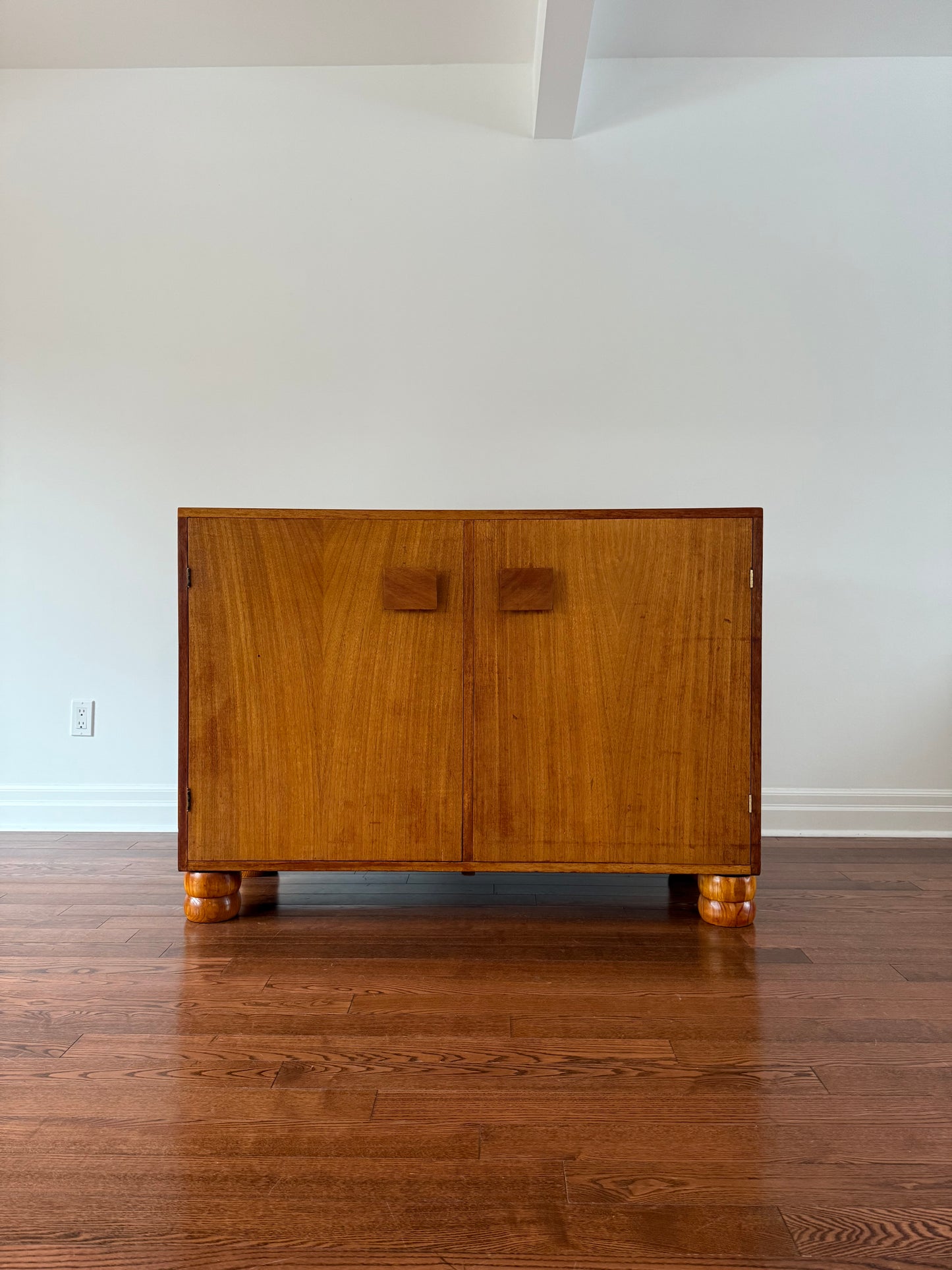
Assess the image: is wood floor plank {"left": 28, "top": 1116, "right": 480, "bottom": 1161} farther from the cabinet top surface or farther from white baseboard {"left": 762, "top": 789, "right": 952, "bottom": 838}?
white baseboard {"left": 762, "top": 789, "right": 952, "bottom": 838}

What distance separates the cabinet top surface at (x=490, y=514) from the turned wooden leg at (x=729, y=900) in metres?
0.70

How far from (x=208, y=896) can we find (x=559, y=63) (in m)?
2.17

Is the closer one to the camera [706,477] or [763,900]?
[763,900]

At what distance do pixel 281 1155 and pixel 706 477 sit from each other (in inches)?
77.4

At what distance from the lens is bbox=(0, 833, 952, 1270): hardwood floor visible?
73 centimetres

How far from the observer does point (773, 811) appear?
227cm

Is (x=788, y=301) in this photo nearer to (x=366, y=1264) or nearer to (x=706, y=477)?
(x=706, y=477)

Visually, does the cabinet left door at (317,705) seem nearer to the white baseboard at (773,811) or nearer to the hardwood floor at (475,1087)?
the hardwood floor at (475,1087)

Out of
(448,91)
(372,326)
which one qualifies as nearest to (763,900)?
(372,326)

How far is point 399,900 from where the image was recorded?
67.0 inches

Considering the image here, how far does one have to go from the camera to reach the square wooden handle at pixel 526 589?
4.92ft

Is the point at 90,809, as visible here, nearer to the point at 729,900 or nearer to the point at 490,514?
the point at 490,514

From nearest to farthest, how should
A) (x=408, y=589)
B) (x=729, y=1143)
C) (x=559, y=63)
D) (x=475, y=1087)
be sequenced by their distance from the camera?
(x=729, y=1143) < (x=475, y=1087) < (x=408, y=589) < (x=559, y=63)

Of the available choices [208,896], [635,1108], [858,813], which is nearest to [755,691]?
[635,1108]
